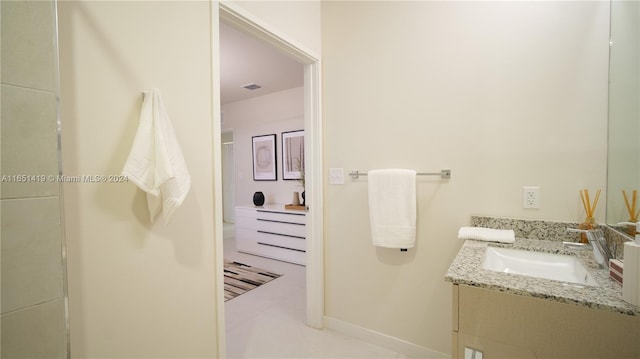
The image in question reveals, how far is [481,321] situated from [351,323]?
137 centimetres

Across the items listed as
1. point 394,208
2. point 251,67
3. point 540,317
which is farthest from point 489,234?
point 251,67

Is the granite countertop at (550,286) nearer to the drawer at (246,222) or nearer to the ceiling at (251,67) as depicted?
the ceiling at (251,67)

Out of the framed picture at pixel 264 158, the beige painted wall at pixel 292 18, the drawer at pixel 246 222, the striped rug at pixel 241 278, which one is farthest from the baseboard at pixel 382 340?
the framed picture at pixel 264 158

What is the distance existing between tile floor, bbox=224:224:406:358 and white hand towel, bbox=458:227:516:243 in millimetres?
976

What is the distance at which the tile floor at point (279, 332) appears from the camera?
1902 millimetres

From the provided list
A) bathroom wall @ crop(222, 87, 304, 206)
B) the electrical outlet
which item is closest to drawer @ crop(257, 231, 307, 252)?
bathroom wall @ crop(222, 87, 304, 206)

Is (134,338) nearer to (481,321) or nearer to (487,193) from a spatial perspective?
(481,321)

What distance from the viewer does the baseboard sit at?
1.81 meters

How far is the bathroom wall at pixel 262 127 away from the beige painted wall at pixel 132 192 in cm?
295

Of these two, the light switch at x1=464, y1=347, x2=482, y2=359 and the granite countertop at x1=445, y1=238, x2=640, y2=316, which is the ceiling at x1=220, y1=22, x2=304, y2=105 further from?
the light switch at x1=464, y1=347, x2=482, y2=359

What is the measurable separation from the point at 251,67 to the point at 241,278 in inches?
96.8

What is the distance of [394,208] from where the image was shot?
1.76 metres

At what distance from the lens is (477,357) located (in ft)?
2.97

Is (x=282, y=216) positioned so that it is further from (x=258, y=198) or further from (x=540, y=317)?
(x=540, y=317)
